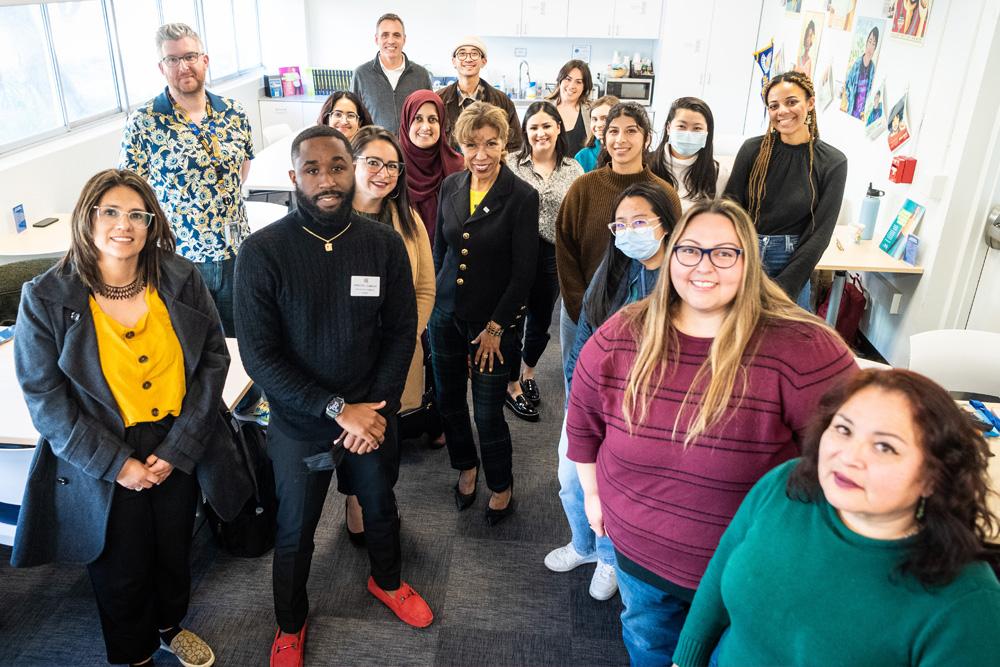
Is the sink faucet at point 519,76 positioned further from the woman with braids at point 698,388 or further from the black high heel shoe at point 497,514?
the woman with braids at point 698,388

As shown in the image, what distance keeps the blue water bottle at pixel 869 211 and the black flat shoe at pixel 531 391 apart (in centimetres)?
209

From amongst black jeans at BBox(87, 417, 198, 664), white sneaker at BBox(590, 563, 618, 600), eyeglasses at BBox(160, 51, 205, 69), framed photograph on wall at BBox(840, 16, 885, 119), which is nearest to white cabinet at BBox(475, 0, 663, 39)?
framed photograph on wall at BBox(840, 16, 885, 119)

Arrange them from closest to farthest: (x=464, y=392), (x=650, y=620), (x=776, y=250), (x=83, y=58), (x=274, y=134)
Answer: (x=650, y=620), (x=464, y=392), (x=776, y=250), (x=83, y=58), (x=274, y=134)

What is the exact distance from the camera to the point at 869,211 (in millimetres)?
4223

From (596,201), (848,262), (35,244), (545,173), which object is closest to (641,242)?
(596,201)

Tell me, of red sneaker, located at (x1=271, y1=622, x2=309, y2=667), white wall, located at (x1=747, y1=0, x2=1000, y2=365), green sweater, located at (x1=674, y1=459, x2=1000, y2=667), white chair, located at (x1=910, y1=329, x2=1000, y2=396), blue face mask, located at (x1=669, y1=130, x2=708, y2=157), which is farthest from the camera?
white wall, located at (x1=747, y1=0, x2=1000, y2=365)

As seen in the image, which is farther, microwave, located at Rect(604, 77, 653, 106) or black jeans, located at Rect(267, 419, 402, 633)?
microwave, located at Rect(604, 77, 653, 106)

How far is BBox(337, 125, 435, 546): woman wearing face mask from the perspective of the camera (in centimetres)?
242

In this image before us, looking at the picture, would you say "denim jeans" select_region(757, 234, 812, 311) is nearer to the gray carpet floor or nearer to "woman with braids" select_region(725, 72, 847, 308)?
"woman with braids" select_region(725, 72, 847, 308)

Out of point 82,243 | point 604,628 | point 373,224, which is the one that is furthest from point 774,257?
point 82,243

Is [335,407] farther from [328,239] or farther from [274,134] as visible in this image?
[274,134]

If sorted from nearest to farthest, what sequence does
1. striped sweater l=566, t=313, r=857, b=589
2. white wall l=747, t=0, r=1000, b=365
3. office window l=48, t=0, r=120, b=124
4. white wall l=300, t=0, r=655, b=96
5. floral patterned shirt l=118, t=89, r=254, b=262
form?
striped sweater l=566, t=313, r=857, b=589
floral patterned shirt l=118, t=89, r=254, b=262
white wall l=747, t=0, r=1000, b=365
office window l=48, t=0, r=120, b=124
white wall l=300, t=0, r=655, b=96

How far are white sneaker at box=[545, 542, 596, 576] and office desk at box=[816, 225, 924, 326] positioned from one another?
1984 millimetres

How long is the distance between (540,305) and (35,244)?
2576mm
